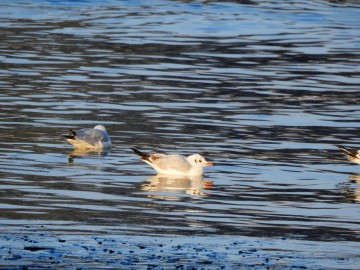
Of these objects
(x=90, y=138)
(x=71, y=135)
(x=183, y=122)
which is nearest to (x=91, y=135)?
(x=90, y=138)

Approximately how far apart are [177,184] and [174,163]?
1.31 ft

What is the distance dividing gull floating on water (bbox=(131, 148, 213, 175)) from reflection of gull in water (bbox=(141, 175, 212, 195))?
0.11 metres

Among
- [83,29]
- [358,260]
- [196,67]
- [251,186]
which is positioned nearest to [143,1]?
[83,29]

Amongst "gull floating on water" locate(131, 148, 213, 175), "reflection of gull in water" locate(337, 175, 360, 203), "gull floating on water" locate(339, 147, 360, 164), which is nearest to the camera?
"reflection of gull in water" locate(337, 175, 360, 203)

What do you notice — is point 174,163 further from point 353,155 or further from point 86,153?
point 353,155

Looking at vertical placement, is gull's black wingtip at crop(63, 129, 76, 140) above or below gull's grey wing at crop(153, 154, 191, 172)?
above

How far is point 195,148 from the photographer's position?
766 inches

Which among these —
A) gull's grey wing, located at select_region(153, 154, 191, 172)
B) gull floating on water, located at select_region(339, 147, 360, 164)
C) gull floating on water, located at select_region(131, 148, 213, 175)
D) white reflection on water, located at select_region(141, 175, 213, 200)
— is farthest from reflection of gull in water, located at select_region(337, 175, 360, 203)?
gull's grey wing, located at select_region(153, 154, 191, 172)

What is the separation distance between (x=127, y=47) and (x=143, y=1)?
16.5 meters

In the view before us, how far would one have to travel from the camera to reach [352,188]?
1675 centimetres

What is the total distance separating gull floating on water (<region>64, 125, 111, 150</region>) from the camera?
1895 cm

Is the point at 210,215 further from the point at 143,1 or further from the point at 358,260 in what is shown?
the point at 143,1

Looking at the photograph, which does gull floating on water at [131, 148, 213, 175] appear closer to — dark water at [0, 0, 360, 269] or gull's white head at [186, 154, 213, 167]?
gull's white head at [186, 154, 213, 167]

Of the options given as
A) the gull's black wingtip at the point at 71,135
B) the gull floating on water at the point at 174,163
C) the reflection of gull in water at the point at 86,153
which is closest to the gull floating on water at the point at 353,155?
the gull floating on water at the point at 174,163
